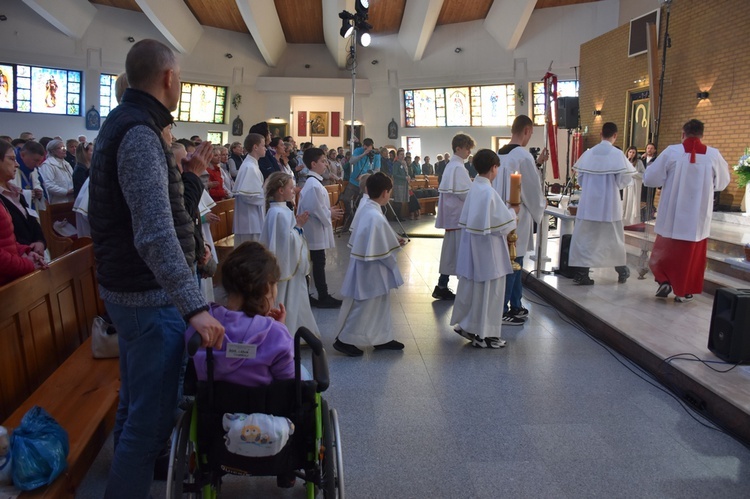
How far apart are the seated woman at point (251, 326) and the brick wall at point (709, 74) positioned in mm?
9901

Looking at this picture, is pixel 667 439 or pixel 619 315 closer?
pixel 667 439

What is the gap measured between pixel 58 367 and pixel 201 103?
801 inches

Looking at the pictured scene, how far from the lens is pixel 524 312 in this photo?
226 inches

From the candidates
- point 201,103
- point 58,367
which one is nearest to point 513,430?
point 58,367

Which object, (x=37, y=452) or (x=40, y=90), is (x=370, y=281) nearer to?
(x=37, y=452)

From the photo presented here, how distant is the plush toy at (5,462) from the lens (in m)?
2.20

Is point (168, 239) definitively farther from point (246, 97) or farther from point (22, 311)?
point (246, 97)

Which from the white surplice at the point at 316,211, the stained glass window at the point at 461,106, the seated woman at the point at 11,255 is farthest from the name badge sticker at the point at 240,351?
the stained glass window at the point at 461,106

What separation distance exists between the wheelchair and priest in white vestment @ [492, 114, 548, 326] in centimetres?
381

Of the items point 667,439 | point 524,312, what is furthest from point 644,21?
point 667,439

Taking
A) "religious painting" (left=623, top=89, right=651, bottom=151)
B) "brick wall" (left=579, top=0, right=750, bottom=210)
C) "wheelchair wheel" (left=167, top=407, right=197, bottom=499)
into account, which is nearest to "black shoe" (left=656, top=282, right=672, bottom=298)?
"brick wall" (left=579, top=0, right=750, bottom=210)

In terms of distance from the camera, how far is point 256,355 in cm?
212

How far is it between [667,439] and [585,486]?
0.83 m

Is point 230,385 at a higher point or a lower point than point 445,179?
lower
